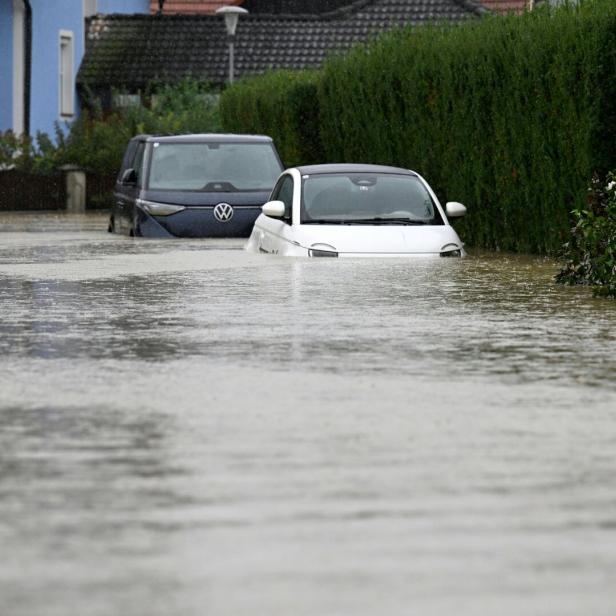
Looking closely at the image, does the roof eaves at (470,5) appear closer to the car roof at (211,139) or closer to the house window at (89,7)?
the house window at (89,7)

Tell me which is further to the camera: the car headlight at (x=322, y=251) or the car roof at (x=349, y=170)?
the car roof at (x=349, y=170)

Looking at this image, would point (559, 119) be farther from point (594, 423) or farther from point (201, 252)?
point (594, 423)

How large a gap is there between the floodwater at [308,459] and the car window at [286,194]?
5475 mm

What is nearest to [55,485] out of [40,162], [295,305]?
[295,305]

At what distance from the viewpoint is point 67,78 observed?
54.3 m

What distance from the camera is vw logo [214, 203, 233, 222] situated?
26234 mm

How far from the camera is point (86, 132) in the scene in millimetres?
46469

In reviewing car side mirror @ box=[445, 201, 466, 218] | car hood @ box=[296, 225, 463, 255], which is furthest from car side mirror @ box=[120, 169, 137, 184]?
car side mirror @ box=[445, 201, 466, 218]

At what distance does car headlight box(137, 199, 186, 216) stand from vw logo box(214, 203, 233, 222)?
43 cm

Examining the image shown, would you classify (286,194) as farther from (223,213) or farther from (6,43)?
(6,43)

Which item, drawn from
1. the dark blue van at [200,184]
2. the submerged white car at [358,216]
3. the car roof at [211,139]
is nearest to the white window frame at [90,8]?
the car roof at [211,139]

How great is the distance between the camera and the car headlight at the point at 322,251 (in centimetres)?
2069

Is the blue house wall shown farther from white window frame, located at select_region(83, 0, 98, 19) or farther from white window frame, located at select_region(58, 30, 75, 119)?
white window frame, located at select_region(83, 0, 98, 19)

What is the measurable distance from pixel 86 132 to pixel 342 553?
40.7 meters
